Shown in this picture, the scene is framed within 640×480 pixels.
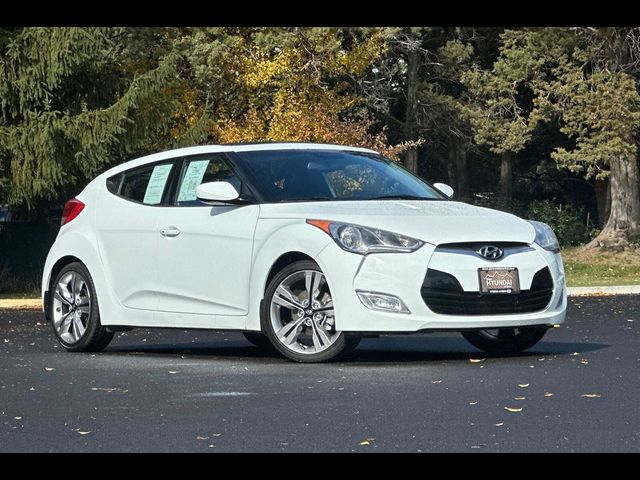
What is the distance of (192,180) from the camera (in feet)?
43.2

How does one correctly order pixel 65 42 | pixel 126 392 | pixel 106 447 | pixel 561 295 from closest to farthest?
pixel 106 447, pixel 126 392, pixel 561 295, pixel 65 42

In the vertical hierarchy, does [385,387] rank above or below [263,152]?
below

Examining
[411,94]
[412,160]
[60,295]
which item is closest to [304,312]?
[60,295]

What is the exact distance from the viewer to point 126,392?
1055 centimetres

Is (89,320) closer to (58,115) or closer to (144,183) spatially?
(144,183)

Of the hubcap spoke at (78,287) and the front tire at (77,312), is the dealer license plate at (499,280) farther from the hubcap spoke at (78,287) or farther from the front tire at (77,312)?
the hubcap spoke at (78,287)

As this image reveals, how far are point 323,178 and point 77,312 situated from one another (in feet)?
8.35

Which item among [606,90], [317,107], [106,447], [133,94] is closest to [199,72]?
[317,107]

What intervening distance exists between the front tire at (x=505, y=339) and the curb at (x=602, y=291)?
11.1 metres

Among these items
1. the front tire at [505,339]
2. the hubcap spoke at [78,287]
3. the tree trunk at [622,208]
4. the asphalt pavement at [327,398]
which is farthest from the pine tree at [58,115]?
the front tire at [505,339]

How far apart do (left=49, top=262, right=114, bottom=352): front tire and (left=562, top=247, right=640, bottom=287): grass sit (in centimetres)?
1842
